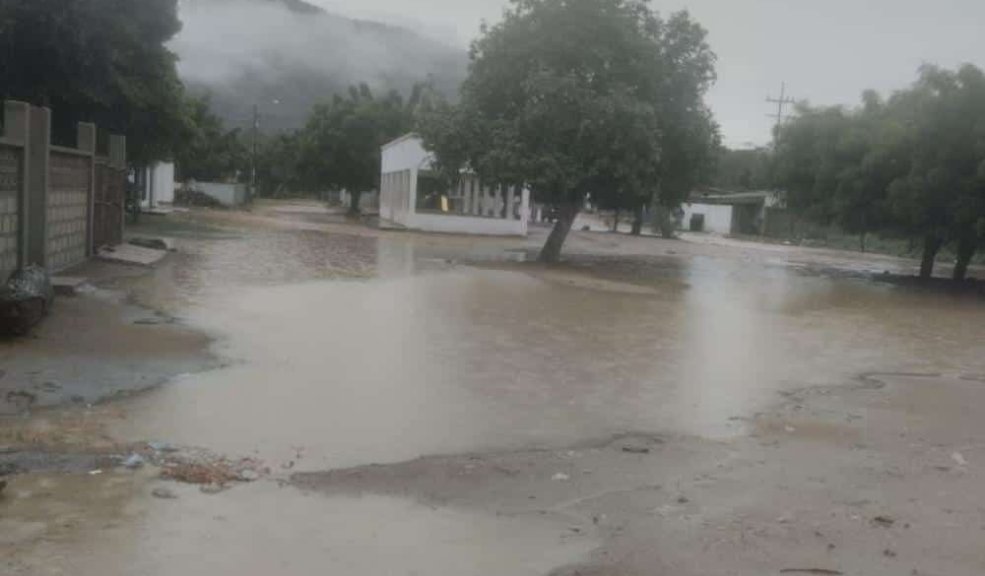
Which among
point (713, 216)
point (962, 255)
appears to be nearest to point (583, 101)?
point (962, 255)

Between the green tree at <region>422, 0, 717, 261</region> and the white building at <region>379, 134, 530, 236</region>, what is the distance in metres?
11.9

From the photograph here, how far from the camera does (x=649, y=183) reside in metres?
25.8

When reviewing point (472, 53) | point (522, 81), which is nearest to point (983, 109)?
point (522, 81)

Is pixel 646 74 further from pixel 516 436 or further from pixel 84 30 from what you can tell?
A: pixel 516 436

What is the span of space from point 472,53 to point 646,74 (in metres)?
4.95

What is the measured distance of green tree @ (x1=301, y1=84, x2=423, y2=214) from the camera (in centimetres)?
5141

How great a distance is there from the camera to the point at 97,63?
21.2 metres

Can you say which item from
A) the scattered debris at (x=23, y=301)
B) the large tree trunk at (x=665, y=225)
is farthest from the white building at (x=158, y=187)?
the scattered debris at (x=23, y=301)

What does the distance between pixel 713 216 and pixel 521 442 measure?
58.8m

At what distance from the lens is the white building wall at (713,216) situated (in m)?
63.1

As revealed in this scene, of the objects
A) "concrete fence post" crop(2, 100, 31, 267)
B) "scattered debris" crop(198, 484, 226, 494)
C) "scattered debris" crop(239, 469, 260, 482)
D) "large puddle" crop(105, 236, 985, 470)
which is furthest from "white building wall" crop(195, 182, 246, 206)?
"scattered debris" crop(198, 484, 226, 494)

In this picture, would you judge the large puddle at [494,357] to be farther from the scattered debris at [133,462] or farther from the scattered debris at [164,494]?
the scattered debris at [164,494]

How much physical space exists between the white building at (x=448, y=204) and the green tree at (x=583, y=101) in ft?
38.9

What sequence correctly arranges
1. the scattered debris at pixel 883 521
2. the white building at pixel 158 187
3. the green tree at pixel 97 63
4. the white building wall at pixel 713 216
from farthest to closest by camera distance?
the white building wall at pixel 713 216 → the white building at pixel 158 187 → the green tree at pixel 97 63 → the scattered debris at pixel 883 521
